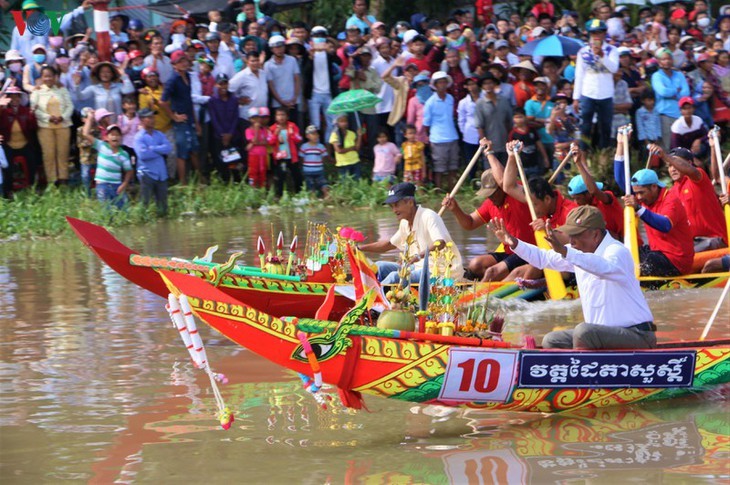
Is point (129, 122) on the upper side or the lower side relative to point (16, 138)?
upper

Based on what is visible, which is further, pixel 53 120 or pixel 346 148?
pixel 346 148

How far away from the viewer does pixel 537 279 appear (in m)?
11.4

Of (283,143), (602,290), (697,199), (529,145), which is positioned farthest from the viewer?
(529,145)

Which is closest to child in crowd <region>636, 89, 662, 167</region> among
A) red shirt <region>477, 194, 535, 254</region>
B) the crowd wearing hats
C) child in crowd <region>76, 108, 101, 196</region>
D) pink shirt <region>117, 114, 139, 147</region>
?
the crowd wearing hats

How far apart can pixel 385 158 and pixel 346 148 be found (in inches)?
22.9

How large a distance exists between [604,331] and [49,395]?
3.86 meters

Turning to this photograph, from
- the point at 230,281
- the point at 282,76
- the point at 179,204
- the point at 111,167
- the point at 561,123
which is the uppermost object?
the point at 282,76

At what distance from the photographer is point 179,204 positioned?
16984 millimetres

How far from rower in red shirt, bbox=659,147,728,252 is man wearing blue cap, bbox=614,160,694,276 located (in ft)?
1.72

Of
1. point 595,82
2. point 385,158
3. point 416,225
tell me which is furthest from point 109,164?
point 595,82

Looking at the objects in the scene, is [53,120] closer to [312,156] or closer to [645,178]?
[312,156]

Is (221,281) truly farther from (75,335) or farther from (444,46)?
(444,46)

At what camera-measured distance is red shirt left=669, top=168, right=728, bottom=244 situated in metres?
12.2

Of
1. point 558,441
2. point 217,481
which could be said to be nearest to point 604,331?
point 558,441
